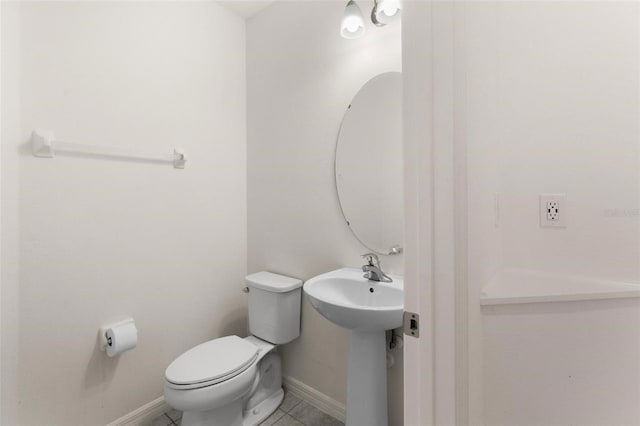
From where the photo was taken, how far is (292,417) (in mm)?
1569

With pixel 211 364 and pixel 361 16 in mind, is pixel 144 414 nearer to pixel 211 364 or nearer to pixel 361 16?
pixel 211 364

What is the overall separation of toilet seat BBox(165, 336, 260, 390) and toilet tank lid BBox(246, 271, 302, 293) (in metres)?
0.31

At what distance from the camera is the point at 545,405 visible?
78cm

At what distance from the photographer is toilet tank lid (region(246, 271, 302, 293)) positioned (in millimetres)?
1612

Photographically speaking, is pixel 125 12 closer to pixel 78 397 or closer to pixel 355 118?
pixel 355 118

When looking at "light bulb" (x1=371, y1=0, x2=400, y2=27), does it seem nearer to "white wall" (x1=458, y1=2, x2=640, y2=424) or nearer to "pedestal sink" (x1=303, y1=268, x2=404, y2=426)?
"white wall" (x1=458, y1=2, x2=640, y2=424)

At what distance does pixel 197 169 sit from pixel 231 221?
1.33 feet

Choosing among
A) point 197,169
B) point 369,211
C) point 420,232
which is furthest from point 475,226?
point 197,169

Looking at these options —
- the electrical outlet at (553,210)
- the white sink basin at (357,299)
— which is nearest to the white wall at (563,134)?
the electrical outlet at (553,210)

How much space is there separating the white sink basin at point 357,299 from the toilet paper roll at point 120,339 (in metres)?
0.89

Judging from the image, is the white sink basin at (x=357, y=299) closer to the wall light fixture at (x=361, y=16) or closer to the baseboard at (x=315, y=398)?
the baseboard at (x=315, y=398)

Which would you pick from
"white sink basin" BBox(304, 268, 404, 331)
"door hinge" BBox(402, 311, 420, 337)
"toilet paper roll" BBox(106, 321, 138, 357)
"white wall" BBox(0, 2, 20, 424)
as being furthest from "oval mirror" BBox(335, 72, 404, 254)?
"white wall" BBox(0, 2, 20, 424)

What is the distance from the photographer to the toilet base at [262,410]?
151 cm

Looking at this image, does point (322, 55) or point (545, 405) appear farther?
point (322, 55)
